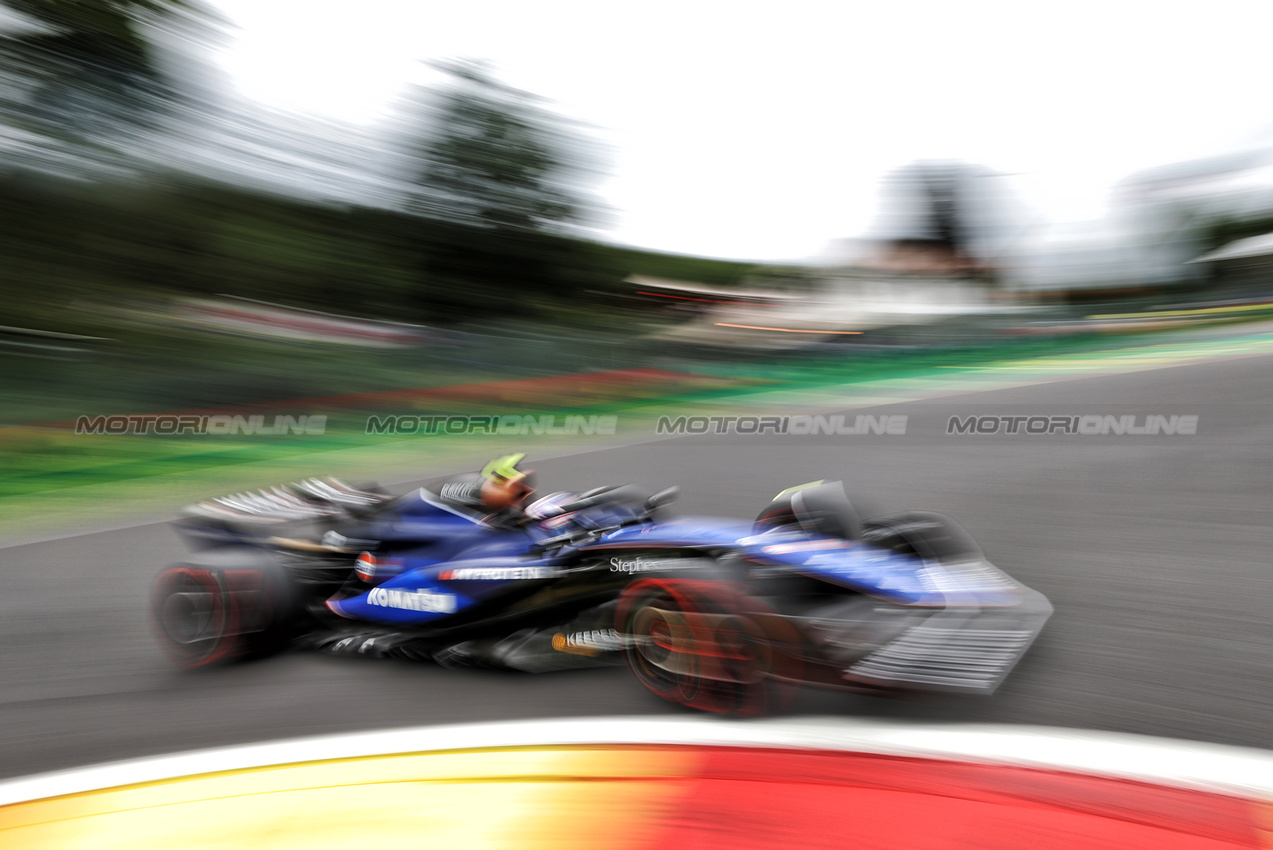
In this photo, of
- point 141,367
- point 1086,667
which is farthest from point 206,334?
point 1086,667

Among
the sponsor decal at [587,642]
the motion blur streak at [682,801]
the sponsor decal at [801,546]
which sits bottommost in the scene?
the motion blur streak at [682,801]

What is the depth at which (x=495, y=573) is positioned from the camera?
3127mm

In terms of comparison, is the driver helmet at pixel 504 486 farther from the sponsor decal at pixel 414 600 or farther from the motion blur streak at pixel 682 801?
the motion blur streak at pixel 682 801

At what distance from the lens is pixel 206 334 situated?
9789 mm

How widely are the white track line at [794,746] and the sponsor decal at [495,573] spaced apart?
0.49 m

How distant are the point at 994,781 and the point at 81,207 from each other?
34.7 ft

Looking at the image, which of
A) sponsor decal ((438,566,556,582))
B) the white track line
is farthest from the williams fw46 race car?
the white track line

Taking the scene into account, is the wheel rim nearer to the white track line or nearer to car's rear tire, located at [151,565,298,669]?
car's rear tire, located at [151,565,298,669]

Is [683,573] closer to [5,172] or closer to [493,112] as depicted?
[5,172]

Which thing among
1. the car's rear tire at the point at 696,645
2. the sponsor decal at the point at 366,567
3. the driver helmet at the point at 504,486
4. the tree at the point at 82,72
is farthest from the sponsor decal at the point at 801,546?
the tree at the point at 82,72

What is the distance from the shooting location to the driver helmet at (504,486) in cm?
333

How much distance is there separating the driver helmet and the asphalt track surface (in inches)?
25.3

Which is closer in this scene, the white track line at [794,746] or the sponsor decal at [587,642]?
the white track line at [794,746]

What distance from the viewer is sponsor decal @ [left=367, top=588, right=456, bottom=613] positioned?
3209 millimetres
